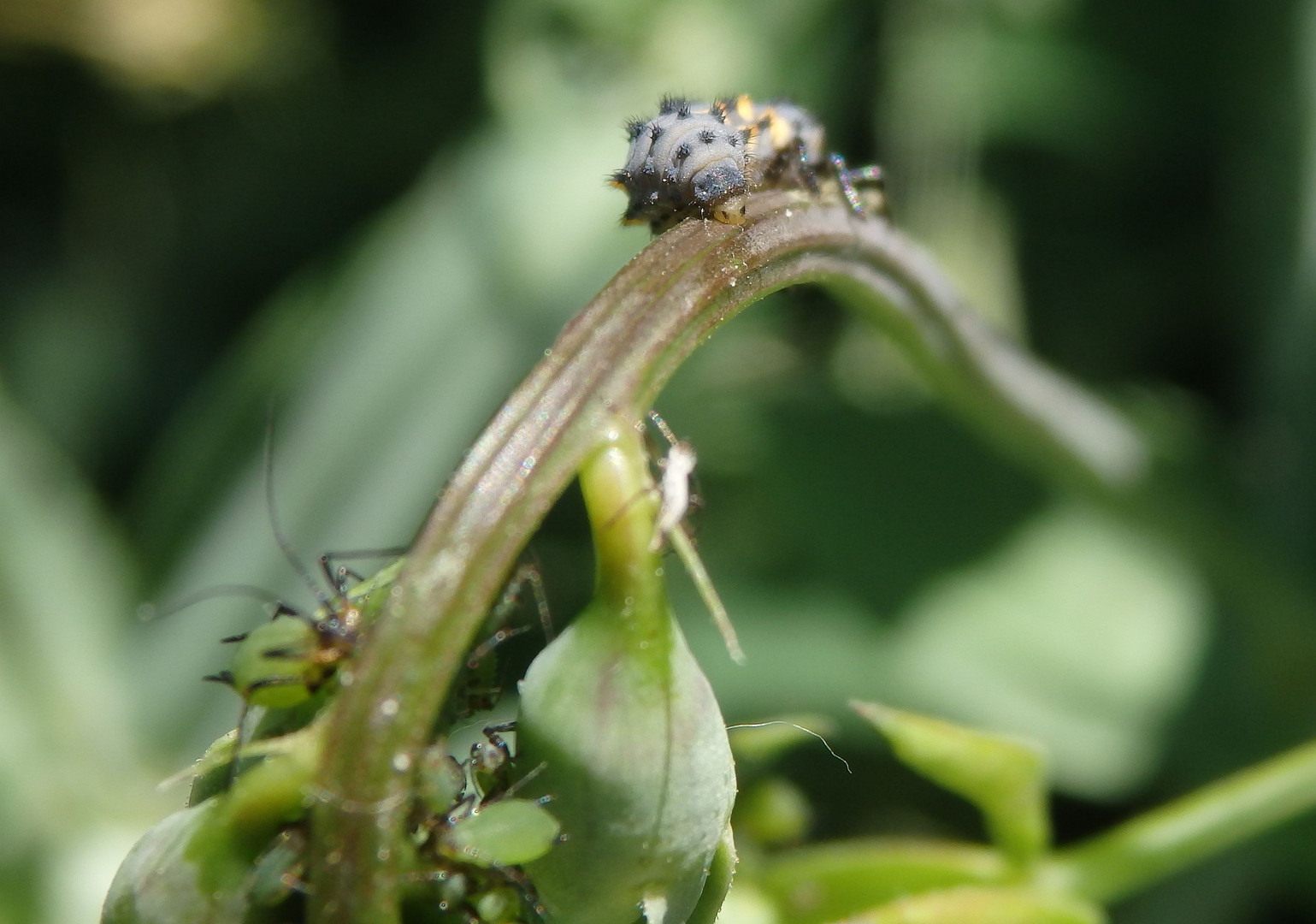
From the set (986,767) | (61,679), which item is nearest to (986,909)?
(986,767)

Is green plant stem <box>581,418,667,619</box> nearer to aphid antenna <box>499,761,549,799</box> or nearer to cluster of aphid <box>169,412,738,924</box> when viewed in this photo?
cluster of aphid <box>169,412,738,924</box>

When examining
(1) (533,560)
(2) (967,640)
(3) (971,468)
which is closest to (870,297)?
(1) (533,560)

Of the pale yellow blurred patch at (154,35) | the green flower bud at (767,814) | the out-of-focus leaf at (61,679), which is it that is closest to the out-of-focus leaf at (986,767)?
the green flower bud at (767,814)

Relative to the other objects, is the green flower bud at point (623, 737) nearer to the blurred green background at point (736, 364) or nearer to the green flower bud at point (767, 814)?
the green flower bud at point (767, 814)

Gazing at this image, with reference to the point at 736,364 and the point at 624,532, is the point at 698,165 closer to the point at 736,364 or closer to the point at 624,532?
the point at 624,532

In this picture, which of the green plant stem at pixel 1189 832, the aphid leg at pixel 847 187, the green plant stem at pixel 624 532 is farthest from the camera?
the green plant stem at pixel 1189 832

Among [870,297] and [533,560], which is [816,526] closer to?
[870,297]
